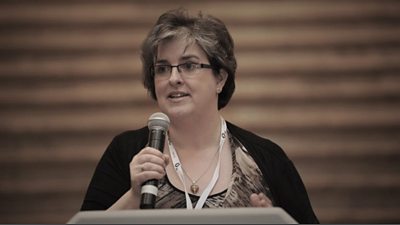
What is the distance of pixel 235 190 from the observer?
1938 mm

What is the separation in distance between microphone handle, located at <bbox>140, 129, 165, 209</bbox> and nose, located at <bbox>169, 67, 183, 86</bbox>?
15.9 inches

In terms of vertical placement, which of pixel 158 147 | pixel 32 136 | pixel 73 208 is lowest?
pixel 73 208

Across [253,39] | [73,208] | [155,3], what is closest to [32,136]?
[73,208]

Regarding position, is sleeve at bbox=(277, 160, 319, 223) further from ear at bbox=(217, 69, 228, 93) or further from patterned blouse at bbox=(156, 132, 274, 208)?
ear at bbox=(217, 69, 228, 93)

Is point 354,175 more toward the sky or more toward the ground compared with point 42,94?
more toward the ground

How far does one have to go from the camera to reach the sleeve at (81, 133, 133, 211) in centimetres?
194

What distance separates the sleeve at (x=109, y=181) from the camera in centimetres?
194

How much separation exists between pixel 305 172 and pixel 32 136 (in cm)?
163

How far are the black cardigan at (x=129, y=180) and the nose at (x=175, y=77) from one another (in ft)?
0.93

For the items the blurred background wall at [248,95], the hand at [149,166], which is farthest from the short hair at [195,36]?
the blurred background wall at [248,95]

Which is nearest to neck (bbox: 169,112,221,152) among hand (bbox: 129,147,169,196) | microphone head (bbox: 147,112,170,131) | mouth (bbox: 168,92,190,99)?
mouth (bbox: 168,92,190,99)

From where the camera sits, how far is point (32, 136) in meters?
3.10

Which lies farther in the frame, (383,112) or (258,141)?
(383,112)

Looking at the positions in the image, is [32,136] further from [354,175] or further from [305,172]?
[354,175]
